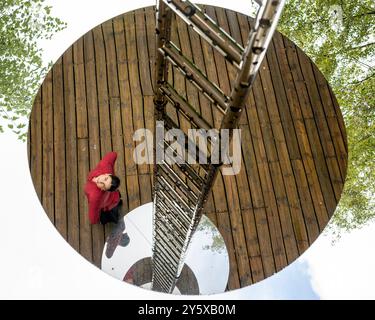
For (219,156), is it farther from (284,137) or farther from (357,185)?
(357,185)

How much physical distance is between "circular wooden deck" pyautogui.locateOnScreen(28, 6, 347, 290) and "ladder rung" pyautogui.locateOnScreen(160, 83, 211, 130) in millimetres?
2126

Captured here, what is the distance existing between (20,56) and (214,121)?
2206 mm

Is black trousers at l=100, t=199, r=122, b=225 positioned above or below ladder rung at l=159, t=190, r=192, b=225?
above

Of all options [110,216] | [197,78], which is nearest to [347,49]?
[110,216]

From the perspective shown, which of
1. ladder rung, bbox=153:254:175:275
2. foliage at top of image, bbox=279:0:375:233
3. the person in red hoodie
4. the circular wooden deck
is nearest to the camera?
ladder rung, bbox=153:254:175:275

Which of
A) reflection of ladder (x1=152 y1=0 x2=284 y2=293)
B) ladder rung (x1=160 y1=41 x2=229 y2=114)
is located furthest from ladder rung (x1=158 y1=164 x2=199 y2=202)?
ladder rung (x1=160 y1=41 x2=229 y2=114)

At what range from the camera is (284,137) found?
156 inches

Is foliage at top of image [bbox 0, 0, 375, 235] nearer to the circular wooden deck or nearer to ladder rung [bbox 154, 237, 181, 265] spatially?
the circular wooden deck

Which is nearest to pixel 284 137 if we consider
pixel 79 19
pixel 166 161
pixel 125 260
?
pixel 125 260

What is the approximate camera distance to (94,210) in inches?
137

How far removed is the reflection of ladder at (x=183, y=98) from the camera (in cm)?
109

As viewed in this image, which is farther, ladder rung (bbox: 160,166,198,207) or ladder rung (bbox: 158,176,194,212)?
ladder rung (bbox: 158,176,194,212)

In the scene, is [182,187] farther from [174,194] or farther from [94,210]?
[94,210]

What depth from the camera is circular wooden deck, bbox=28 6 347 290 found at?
3654 mm
